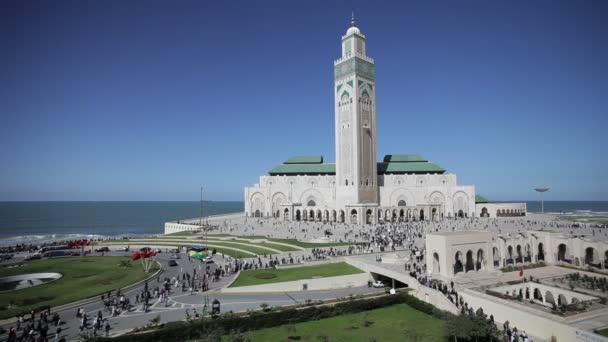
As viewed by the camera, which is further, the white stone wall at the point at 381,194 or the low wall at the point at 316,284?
the white stone wall at the point at 381,194

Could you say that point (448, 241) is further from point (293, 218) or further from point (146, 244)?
point (293, 218)

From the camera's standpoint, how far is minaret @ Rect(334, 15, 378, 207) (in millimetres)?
65500

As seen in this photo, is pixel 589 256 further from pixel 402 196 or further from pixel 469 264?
pixel 402 196

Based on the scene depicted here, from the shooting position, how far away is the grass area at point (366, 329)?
1836cm

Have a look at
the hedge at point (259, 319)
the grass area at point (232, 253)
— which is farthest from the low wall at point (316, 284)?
the grass area at point (232, 253)

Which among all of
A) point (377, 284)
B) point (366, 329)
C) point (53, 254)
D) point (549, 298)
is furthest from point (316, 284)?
point (53, 254)

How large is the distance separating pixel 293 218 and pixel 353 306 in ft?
158

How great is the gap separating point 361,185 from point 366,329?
47.2m

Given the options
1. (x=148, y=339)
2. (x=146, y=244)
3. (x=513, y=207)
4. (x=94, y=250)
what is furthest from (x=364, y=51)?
(x=148, y=339)

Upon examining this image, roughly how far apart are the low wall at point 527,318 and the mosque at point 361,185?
40.0 meters

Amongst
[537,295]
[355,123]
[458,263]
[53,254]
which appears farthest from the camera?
[355,123]

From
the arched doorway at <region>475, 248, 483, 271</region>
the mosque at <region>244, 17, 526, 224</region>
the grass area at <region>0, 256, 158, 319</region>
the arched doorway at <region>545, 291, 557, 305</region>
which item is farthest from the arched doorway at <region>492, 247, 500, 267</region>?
the mosque at <region>244, 17, 526, 224</region>

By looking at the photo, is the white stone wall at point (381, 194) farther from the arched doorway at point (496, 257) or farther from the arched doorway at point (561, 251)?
the arched doorway at point (561, 251)

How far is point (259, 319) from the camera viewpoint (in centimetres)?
1961
